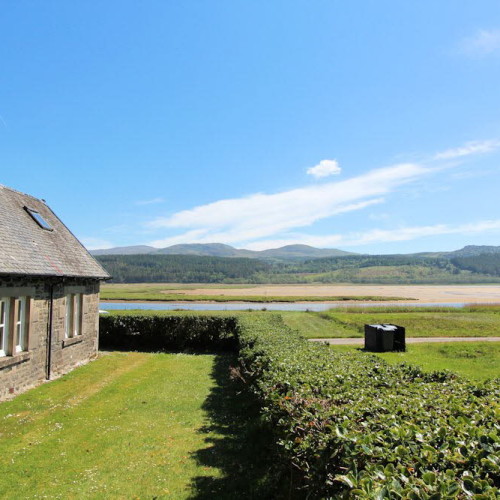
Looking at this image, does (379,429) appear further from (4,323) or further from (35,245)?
(35,245)

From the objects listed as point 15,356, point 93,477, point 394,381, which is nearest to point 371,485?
point 394,381

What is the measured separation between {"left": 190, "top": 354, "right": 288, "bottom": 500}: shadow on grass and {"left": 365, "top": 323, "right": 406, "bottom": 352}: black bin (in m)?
10.4

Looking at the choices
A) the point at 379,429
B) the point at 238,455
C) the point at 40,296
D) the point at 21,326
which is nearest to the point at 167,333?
the point at 40,296

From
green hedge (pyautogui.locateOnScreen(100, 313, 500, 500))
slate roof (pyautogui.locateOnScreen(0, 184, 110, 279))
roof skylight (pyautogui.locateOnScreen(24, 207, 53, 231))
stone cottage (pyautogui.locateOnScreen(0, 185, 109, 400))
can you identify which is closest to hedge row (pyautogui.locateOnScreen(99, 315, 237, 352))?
stone cottage (pyautogui.locateOnScreen(0, 185, 109, 400))

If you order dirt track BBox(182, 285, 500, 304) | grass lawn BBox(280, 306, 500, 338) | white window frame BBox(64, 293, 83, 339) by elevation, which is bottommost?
dirt track BBox(182, 285, 500, 304)

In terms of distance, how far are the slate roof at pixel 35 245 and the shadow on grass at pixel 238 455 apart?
6.91 m

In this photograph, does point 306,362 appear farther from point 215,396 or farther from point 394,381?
point 215,396

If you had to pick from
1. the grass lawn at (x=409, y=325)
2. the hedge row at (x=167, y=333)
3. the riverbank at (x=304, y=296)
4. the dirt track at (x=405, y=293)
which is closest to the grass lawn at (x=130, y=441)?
the hedge row at (x=167, y=333)

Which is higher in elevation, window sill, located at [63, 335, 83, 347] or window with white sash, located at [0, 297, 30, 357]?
window with white sash, located at [0, 297, 30, 357]

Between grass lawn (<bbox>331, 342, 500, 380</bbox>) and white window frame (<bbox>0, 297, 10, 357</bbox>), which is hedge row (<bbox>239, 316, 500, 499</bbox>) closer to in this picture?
white window frame (<bbox>0, 297, 10, 357</bbox>)

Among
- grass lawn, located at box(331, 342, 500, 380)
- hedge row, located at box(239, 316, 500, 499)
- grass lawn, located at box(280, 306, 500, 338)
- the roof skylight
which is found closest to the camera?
hedge row, located at box(239, 316, 500, 499)

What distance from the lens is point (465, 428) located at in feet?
11.3

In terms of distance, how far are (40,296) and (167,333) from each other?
10361 millimetres

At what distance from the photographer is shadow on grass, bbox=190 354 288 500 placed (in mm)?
5844
